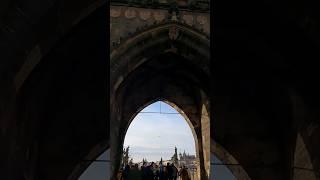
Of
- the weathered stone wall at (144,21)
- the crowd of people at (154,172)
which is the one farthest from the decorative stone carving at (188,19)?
the crowd of people at (154,172)

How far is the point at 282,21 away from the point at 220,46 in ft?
4.84

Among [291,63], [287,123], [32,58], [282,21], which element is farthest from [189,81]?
[32,58]

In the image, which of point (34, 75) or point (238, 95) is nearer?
point (34, 75)

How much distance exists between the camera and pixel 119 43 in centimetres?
878

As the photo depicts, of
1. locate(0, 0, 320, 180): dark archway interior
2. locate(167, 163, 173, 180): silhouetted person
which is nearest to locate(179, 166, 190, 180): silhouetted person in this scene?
locate(167, 163, 173, 180): silhouetted person

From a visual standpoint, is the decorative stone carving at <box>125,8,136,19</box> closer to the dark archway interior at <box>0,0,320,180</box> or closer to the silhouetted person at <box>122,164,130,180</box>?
the dark archway interior at <box>0,0,320,180</box>

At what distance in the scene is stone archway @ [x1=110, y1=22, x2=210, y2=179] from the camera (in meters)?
8.76

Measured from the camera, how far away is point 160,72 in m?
10.3

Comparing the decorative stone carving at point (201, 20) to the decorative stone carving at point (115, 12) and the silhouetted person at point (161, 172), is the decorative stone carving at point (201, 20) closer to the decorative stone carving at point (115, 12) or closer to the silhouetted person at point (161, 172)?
the decorative stone carving at point (115, 12)

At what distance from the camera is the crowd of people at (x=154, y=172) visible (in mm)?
6234

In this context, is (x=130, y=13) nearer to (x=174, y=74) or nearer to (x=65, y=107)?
(x=65, y=107)

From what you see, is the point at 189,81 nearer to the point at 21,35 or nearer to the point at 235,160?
the point at 235,160

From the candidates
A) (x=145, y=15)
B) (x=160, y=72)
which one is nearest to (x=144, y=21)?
(x=145, y=15)

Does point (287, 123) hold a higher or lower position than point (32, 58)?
lower
